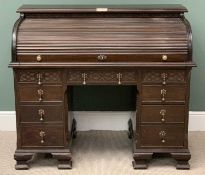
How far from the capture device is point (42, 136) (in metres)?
2.92

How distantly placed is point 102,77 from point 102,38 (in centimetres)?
25

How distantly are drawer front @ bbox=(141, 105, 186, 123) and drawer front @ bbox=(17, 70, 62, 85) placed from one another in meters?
0.60

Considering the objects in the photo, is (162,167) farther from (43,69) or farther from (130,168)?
(43,69)

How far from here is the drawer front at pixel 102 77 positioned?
2.82 meters

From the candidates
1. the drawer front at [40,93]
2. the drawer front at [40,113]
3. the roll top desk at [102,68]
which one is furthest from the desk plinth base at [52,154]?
the drawer front at [40,93]

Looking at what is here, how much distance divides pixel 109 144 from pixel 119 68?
79cm

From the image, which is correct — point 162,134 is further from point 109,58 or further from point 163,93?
point 109,58

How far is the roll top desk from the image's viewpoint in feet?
9.10

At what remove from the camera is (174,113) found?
2893 millimetres

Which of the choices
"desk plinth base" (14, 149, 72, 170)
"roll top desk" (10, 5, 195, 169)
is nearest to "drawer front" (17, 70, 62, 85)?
"roll top desk" (10, 5, 195, 169)

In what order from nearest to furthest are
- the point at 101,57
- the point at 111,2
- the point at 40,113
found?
the point at 101,57 < the point at 40,113 < the point at 111,2

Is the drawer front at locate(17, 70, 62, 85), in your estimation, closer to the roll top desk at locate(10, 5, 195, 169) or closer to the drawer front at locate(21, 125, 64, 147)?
the roll top desk at locate(10, 5, 195, 169)

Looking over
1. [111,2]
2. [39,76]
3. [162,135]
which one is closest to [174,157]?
[162,135]

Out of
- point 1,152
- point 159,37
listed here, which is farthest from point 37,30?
point 1,152
